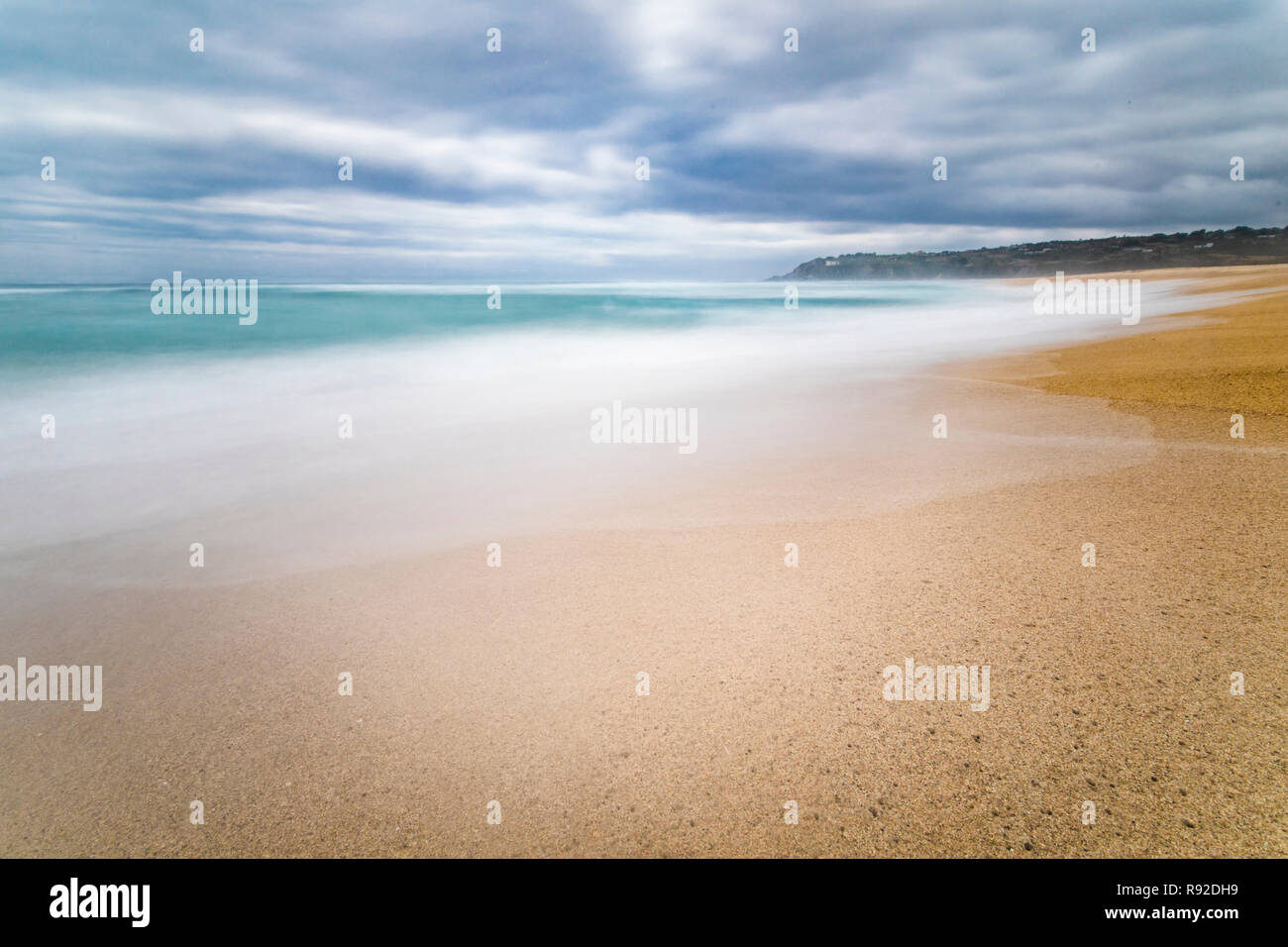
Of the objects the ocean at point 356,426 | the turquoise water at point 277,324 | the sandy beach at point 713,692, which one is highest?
the turquoise water at point 277,324

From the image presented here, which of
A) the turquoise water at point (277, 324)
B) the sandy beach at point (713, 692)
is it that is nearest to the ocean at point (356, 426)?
the turquoise water at point (277, 324)

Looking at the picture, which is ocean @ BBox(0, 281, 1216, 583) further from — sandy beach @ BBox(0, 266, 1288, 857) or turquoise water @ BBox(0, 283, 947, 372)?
sandy beach @ BBox(0, 266, 1288, 857)

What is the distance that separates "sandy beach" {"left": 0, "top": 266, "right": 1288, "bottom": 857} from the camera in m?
2.66

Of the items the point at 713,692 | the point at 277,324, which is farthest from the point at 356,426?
the point at 277,324

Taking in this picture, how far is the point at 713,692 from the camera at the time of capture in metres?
3.41

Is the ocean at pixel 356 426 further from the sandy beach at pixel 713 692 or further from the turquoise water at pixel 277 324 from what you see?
the sandy beach at pixel 713 692

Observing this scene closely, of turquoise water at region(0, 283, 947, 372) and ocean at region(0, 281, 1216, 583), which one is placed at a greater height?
turquoise water at region(0, 283, 947, 372)

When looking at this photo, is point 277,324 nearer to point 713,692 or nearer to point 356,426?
point 356,426

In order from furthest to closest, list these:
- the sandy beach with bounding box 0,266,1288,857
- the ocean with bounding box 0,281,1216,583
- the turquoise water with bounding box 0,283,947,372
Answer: the turquoise water with bounding box 0,283,947,372 → the ocean with bounding box 0,281,1216,583 → the sandy beach with bounding box 0,266,1288,857

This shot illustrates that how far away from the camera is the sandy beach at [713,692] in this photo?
2.66 meters

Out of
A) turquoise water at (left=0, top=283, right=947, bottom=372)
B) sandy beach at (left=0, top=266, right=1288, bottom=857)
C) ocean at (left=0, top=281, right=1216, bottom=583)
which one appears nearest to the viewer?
sandy beach at (left=0, top=266, right=1288, bottom=857)

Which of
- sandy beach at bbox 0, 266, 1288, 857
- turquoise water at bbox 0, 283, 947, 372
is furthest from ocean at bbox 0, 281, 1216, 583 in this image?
sandy beach at bbox 0, 266, 1288, 857

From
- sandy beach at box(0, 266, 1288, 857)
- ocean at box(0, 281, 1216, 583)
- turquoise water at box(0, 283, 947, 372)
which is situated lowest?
sandy beach at box(0, 266, 1288, 857)
